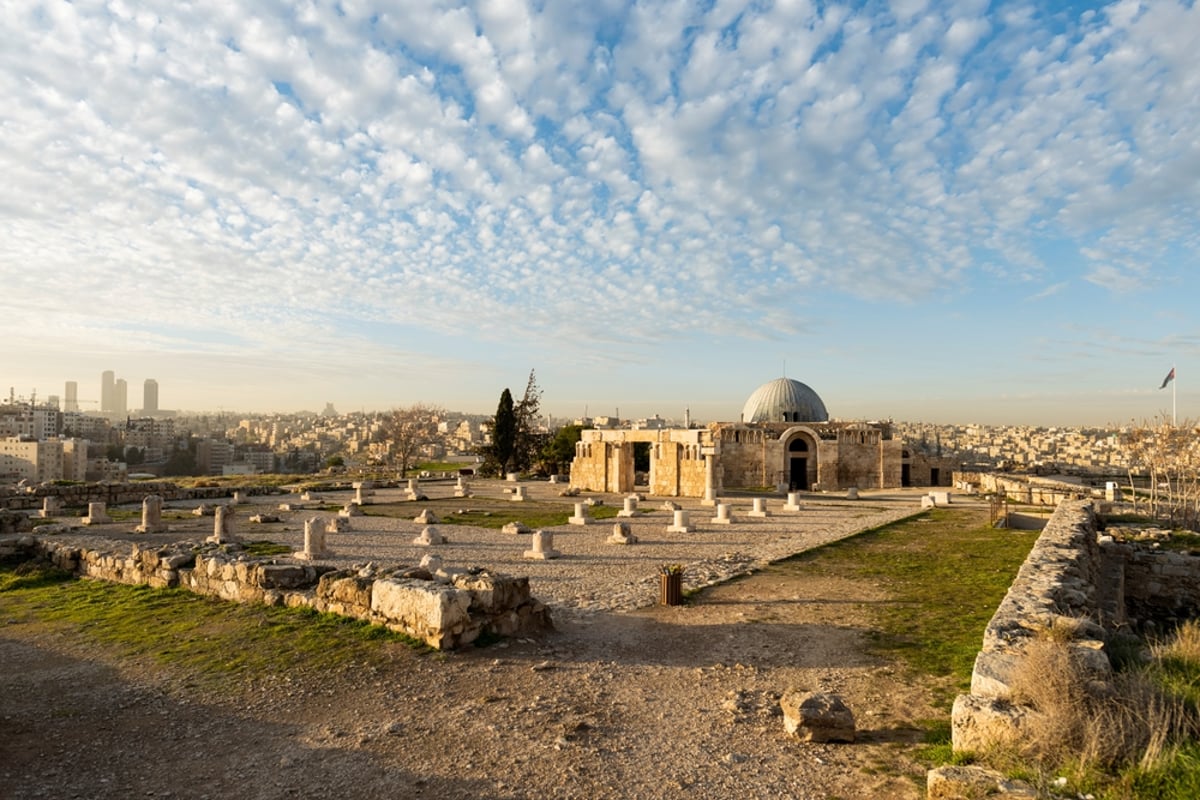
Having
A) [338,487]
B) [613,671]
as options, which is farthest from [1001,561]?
[338,487]

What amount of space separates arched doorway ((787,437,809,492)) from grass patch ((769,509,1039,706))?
1682 cm

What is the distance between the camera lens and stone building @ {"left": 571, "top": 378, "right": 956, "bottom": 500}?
3212 cm

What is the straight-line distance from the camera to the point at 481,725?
18.3ft

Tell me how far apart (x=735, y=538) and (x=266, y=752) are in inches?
559

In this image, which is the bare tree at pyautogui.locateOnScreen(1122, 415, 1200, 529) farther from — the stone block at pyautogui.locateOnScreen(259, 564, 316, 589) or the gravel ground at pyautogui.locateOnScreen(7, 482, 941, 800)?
the stone block at pyautogui.locateOnScreen(259, 564, 316, 589)

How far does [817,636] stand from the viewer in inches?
320

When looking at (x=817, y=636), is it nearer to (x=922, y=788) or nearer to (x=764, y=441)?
(x=922, y=788)

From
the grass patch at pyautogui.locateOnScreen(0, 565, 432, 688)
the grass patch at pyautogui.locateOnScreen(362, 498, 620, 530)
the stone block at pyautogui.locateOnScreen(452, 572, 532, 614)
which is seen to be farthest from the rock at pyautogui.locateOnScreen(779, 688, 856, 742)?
the grass patch at pyautogui.locateOnScreen(362, 498, 620, 530)

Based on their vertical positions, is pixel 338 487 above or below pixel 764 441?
below

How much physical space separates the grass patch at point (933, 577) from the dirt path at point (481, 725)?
605mm

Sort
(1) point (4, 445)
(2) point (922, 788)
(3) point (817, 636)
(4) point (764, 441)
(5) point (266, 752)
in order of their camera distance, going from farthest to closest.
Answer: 1. (1) point (4, 445)
2. (4) point (764, 441)
3. (3) point (817, 636)
4. (5) point (266, 752)
5. (2) point (922, 788)

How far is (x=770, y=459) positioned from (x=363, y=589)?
99.5ft

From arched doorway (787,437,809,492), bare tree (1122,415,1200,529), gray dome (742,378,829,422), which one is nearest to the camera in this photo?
bare tree (1122,415,1200,529)

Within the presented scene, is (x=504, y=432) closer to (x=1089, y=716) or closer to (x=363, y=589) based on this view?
(x=363, y=589)
